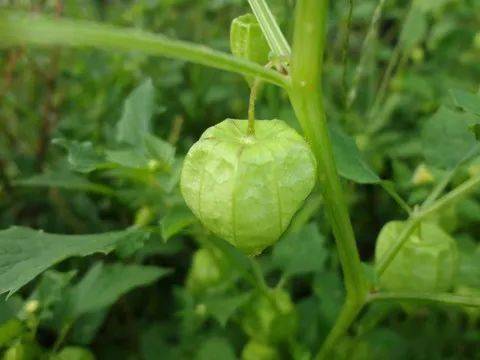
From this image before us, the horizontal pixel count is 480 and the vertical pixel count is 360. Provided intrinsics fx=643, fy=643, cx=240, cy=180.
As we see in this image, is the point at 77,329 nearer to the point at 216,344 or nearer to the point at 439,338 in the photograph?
the point at 216,344

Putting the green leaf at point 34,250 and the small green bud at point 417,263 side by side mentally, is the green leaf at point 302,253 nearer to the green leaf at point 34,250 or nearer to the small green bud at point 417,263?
the small green bud at point 417,263

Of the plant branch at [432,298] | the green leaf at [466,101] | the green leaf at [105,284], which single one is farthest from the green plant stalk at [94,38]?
the green leaf at [105,284]

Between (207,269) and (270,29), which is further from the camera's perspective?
(207,269)

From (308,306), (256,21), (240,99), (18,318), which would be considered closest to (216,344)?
(308,306)

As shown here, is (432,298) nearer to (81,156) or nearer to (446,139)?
(446,139)

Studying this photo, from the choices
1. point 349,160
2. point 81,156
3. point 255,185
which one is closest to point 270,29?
point 255,185

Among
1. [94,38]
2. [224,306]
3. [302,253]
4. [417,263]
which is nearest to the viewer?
[94,38]

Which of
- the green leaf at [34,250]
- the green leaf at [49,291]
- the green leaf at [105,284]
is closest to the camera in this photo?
the green leaf at [34,250]

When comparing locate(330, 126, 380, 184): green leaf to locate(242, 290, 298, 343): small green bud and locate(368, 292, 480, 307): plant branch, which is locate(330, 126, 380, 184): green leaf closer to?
locate(368, 292, 480, 307): plant branch
